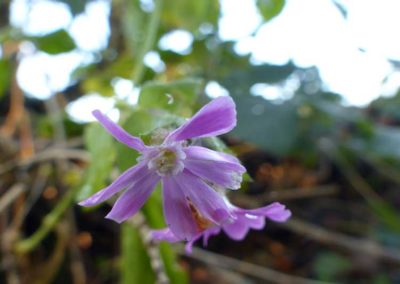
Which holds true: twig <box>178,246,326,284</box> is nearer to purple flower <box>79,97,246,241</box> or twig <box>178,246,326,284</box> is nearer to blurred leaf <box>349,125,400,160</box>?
blurred leaf <box>349,125,400,160</box>

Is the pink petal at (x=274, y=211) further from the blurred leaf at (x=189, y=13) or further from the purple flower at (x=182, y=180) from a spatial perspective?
the blurred leaf at (x=189, y=13)

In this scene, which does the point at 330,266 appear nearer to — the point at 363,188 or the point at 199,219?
the point at 363,188

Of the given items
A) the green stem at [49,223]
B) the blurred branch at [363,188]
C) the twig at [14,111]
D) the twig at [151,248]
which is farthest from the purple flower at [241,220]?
the twig at [14,111]

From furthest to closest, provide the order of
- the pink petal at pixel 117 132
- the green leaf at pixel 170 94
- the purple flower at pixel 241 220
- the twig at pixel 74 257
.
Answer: the twig at pixel 74 257 < the green leaf at pixel 170 94 < the purple flower at pixel 241 220 < the pink petal at pixel 117 132

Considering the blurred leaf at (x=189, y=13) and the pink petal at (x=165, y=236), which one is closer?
the pink petal at (x=165, y=236)

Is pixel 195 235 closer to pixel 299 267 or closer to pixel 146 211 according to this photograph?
pixel 146 211
